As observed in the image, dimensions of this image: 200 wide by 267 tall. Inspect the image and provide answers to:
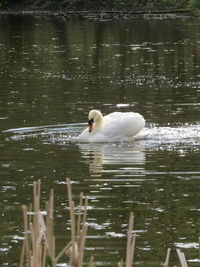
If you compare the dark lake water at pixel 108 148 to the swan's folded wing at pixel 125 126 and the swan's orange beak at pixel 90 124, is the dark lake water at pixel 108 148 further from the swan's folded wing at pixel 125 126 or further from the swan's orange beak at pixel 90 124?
the swan's orange beak at pixel 90 124

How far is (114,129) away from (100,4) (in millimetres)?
52414

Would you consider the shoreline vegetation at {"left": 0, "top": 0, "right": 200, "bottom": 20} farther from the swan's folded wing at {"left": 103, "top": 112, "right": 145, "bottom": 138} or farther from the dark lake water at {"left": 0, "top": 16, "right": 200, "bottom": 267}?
the swan's folded wing at {"left": 103, "top": 112, "right": 145, "bottom": 138}

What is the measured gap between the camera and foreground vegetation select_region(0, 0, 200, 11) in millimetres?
67750

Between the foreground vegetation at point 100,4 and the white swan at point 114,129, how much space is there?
46497 millimetres

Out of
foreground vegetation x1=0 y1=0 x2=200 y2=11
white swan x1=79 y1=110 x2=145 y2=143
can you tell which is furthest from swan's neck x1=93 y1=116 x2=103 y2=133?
foreground vegetation x1=0 y1=0 x2=200 y2=11

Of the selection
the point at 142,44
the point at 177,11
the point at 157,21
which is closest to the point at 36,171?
the point at 142,44

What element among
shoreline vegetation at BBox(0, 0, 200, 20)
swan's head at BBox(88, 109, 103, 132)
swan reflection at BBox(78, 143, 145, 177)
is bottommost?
swan reflection at BBox(78, 143, 145, 177)

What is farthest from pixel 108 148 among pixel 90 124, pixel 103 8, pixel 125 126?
pixel 103 8

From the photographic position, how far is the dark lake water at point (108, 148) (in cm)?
1203

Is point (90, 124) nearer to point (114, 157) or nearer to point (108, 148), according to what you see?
point (108, 148)

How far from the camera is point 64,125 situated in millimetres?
20688

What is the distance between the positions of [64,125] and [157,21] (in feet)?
133

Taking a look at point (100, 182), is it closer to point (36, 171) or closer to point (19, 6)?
point (36, 171)

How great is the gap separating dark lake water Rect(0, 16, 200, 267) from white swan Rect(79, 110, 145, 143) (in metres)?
0.23
